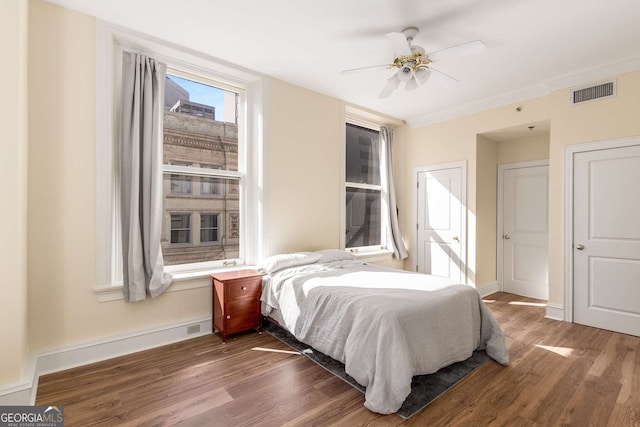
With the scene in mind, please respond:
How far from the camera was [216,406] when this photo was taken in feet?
6.50

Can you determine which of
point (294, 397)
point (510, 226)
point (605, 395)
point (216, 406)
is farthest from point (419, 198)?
point (216, 406)

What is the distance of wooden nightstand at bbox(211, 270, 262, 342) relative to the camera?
9.58 ft

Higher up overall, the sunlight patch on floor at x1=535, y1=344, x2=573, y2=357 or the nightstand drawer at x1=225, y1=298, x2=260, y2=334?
the nightstand drawer at x1=225, y1=298, x2=260, y2=334

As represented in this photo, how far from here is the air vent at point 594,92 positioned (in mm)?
3290

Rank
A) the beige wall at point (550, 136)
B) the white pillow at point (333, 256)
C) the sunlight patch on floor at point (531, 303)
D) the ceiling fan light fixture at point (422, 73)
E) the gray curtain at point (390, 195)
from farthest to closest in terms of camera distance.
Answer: the gray curtain at point (390, 195) → the sunlight patch on floor at point (531, 303) → the white pillow at point (333, 256) → the beige wall at point (550, 136) → the ceiling fan light fixture at point (422, 73)

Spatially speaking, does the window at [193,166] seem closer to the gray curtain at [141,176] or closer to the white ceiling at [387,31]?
the gray curtain at [141,176]

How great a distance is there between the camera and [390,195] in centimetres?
504

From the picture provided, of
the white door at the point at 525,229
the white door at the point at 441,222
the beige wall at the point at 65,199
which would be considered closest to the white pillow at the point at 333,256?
the beige wall at the point at 65,199

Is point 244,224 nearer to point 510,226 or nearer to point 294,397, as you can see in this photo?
point 294,397

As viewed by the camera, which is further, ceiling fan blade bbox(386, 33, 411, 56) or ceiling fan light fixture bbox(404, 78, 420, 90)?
ceiling fan light fixture bbox(404, 78, 420, 90)

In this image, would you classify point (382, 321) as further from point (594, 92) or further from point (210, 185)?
point (594, 92)

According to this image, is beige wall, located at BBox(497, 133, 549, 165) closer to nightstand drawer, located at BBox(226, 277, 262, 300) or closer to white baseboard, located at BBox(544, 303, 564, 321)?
white baseboard, located at BBox(544, 303, 564, 321)

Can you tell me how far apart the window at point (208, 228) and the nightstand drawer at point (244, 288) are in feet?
2.30

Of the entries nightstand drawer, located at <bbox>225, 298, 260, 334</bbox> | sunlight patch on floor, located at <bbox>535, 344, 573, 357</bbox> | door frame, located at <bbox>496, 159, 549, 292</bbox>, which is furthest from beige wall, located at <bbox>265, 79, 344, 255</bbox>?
door frame, located at <bbox>496, 159, 549, 292</bbox>
